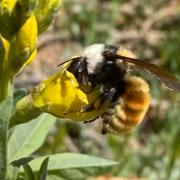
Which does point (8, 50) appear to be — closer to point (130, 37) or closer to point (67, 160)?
point (67, 160)

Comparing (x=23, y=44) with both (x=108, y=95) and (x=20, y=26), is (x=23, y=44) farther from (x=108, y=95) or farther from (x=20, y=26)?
(x=108, y=95)

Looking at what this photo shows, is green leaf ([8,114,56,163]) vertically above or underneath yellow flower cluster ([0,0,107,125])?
underneath

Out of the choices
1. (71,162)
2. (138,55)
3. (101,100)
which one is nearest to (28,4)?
(101,100)

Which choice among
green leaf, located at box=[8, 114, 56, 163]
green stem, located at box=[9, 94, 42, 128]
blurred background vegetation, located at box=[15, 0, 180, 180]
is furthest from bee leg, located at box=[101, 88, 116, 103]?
blurred background vegetation, located at box=[15, 0, 180, 180]

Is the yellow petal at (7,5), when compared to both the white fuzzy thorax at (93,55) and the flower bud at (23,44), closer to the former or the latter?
the flower bud at (23,44)

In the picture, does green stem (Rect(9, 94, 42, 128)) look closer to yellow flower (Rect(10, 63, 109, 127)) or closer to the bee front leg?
yellow flower (Rect(10, 63, 109, 127))

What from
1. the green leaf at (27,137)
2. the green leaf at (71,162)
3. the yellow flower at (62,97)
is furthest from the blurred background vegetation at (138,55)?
the yellow flower at (62,97)

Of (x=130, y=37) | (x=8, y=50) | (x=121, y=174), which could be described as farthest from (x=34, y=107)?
(x=130, y=37)

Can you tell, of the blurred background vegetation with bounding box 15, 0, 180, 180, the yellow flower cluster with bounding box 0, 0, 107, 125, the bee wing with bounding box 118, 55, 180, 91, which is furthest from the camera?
the blurred background vegetation with bounding box 15, 0, 180, 180
